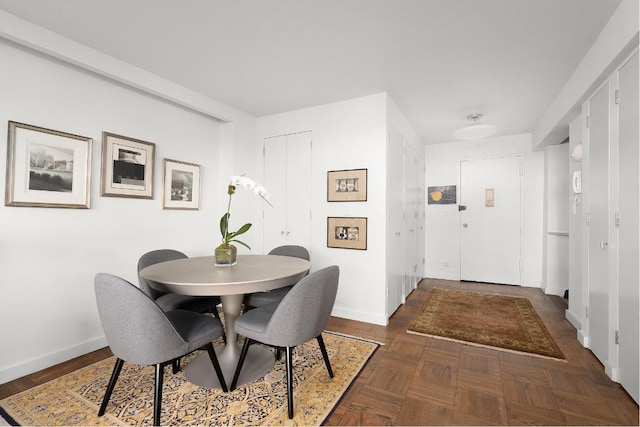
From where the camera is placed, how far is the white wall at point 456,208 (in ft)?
16.2

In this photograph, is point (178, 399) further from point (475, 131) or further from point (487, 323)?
point (475, 131)

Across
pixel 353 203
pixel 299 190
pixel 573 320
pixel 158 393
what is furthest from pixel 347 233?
pixel 573 320

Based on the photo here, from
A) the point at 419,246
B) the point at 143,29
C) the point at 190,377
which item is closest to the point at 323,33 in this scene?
the point at 143,29

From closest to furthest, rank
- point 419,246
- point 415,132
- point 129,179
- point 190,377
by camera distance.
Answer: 1. point 190,377
2. point 129,179
3. point 415,132
4. point 419,246

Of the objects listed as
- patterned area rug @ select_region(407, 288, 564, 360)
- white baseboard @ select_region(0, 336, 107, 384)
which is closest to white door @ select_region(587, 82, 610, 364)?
patterned area rug @ select_region(407, 288, 564, 360)

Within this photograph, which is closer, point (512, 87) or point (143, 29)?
point (143, 29)

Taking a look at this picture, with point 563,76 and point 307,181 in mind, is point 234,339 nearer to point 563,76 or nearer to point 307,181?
point 307,181

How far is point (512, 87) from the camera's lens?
3193 millimetres

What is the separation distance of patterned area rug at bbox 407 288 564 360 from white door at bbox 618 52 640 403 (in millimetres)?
602

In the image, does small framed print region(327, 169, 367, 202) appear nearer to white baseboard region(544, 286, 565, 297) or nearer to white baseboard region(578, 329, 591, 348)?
white baseboard region(578, 329, 591, 348)

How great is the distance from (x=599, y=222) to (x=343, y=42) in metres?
2.60

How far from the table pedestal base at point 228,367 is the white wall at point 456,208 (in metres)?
4.25

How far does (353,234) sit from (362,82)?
1706 mm

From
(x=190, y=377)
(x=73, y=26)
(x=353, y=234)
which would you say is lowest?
(x=190, y=377)
